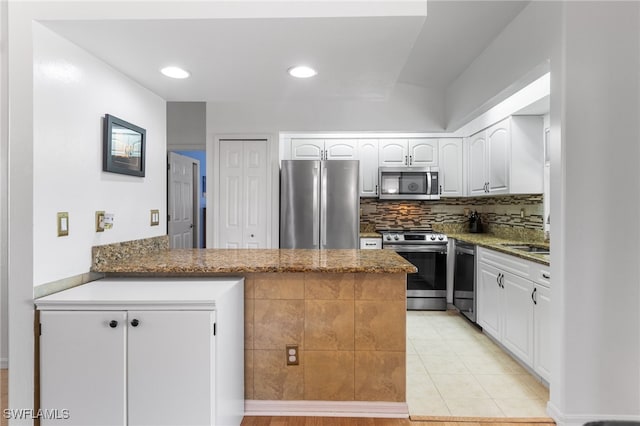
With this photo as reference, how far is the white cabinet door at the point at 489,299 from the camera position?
3045 mm

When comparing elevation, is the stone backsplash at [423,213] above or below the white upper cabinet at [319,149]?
below

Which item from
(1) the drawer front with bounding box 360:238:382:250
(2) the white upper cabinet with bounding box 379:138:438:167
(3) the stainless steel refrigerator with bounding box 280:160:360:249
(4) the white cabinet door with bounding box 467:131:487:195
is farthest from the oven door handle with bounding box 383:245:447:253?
(2) the white upper cabinet with bounding box 379:138:438:167

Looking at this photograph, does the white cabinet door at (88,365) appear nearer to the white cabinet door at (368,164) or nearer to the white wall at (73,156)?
the white wall at (73,156)

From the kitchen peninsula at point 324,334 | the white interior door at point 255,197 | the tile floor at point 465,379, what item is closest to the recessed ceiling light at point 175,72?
the kitchen peninsula at point 324,334

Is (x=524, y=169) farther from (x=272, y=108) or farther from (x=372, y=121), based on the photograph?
(x=272, y=108)

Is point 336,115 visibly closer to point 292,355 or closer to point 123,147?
point 123,147

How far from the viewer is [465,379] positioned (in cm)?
254

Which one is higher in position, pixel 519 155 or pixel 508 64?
pixel 508 64

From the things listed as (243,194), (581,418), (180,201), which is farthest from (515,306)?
(180,201)

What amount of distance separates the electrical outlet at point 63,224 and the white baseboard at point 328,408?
52.8 inches

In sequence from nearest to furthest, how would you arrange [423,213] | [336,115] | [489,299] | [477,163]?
[489,299], [477,163], [336,115], [423,213]

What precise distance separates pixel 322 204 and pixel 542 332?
2261 millimetres

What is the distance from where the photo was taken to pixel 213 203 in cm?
409

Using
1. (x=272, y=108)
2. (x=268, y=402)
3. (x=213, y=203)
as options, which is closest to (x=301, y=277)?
(x=268, y=402)
